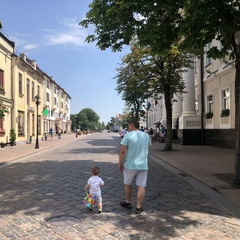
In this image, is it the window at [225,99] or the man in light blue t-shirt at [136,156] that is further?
the window at [225,99]

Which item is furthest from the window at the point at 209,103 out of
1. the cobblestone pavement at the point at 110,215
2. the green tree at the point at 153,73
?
the cobblestone pavement at the point at 110,215

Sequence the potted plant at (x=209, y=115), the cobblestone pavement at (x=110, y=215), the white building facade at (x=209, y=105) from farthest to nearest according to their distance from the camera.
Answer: the potted plant at (x=209, y=115) < the white building facade at (x=209, y=105) < the cobblestone pavement at (x=110, y=215)

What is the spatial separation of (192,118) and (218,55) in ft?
54.9

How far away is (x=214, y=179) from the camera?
951cm

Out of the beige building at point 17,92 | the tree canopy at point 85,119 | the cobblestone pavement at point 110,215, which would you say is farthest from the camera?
the tree canopy at point 85,119

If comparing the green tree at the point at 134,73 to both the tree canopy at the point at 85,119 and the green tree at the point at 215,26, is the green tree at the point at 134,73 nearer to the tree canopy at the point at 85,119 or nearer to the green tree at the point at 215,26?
the green tree at the point at 215,26

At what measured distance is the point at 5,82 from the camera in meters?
27.8

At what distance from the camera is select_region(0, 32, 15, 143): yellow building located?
26828mm

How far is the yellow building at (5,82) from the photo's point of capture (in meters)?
26.8

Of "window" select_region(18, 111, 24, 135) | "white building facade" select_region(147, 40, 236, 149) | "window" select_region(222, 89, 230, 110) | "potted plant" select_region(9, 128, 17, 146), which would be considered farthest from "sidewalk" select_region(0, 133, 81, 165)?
"window" select_region(222, 89, 230, 110)

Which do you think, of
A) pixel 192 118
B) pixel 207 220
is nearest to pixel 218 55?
pixel 207 220

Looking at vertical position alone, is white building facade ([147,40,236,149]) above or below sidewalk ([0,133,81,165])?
above

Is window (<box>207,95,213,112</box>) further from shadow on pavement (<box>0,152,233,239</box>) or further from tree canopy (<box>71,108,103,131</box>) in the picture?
tree canopy (<box>71,108,103,131</box>)

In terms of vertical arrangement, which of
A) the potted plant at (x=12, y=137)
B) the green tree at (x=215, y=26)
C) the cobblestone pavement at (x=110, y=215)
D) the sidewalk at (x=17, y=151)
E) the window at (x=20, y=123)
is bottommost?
the cobblestone pavement at (x=110, y=215)
